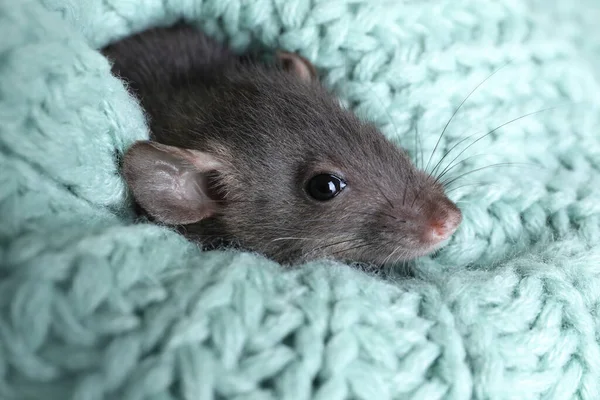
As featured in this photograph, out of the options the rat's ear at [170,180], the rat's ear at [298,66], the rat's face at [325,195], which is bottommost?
the rat's ear at [170,180]

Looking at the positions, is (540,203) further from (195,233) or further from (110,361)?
(110,361)

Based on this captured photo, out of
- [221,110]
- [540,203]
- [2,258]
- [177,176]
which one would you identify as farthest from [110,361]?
[540,203]

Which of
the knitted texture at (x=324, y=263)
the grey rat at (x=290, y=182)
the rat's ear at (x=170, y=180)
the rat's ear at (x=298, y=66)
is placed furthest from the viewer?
the rat's ear at (x=298, y=66)

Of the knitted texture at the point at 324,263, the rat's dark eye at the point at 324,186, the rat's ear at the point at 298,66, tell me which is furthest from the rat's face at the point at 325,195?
the rat's ear at the point at 298,66

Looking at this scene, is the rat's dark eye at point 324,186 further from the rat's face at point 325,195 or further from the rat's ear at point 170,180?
the rat's ear at point 170,180

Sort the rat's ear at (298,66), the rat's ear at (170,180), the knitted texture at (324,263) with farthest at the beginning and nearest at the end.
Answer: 1. the rat's ear at (298,66)
2. the rat's ear at (170,180)
3. the knitted texture at (324,263)

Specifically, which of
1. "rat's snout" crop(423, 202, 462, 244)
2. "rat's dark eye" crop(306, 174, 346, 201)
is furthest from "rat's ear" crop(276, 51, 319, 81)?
"rat's snout" crop(423, 202, 462, 244)

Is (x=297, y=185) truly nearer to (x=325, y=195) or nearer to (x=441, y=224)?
(x=325, y=195)

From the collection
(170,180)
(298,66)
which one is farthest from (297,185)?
(298,66)
